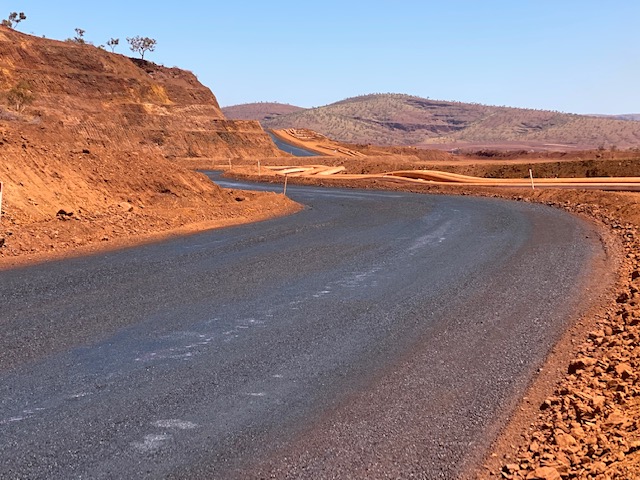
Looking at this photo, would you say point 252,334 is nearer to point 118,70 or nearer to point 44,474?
point 44,474

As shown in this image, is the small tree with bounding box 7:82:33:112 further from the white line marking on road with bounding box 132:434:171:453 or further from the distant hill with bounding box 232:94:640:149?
the distant hill with bounding box 232:94:640:149

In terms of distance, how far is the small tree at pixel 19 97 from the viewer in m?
54.4

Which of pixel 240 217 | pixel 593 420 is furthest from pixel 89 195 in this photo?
pixel 593 420

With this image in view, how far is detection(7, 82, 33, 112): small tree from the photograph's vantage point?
54438 millimetres

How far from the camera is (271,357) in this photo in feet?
24.6

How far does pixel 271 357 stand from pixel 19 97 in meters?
55.3

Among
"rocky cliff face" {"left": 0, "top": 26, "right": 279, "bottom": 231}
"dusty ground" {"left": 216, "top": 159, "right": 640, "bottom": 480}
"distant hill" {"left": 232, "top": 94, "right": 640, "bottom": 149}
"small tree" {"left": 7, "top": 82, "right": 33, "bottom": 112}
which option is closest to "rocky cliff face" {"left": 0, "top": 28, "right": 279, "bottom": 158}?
"rocky cliff face" {"left": 0, "top": 26, "right": 279, "bottom": 231}

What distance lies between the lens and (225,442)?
17.5 feet

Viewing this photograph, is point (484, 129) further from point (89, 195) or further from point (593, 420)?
point (593, 420)

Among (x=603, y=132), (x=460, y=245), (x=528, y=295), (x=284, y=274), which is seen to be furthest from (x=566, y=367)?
(x=603, y=132)

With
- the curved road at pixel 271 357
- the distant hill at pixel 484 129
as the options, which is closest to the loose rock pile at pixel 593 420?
the curved road at pixel 271 357

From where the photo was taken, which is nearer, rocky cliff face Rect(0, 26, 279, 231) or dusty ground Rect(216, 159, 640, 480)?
dusty ground Rect(216, 159, 640, 480)

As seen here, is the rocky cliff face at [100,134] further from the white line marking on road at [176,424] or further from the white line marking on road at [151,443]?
the white line marking on road at [151,443]

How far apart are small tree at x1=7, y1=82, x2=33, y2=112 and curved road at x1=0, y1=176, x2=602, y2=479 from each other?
46411 millimetres
